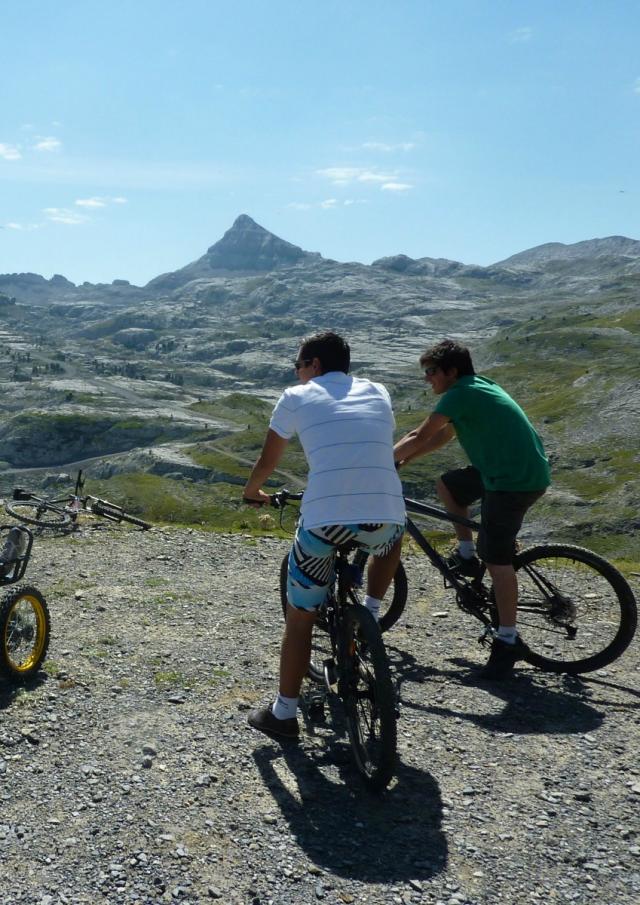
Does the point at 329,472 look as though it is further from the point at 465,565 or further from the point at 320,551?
the point at 465,565

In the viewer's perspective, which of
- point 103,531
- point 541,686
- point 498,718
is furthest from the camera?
point 103,531

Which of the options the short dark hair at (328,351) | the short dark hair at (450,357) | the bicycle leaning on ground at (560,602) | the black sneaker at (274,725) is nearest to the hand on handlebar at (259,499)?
the short dark hair at (328,351)

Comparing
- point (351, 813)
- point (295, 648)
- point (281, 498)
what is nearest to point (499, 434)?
point (281, 498)

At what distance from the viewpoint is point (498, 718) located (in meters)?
7.95

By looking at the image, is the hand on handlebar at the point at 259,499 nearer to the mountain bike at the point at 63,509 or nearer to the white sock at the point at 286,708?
the white sock at the point at 286,708

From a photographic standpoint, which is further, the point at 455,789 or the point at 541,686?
the point at 541,686

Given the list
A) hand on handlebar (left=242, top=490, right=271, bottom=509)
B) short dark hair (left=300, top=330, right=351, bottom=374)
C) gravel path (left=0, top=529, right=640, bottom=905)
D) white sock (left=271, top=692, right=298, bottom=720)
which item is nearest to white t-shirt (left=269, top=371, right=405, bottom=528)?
short dark hair (left=300, top=330, right=351, bottom=374)

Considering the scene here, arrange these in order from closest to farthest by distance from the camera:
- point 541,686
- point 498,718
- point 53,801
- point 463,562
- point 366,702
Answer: point 53,801
point 366,702
point 498,718
point 541,686
point 463,562

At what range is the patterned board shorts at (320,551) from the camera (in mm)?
6395

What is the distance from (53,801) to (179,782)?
1.02 metres

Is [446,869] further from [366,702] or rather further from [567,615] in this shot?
[567,615]

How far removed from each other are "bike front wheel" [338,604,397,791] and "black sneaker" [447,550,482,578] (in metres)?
3.24

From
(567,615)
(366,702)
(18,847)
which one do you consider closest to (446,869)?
(366,702)

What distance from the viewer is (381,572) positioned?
26.5 feet
